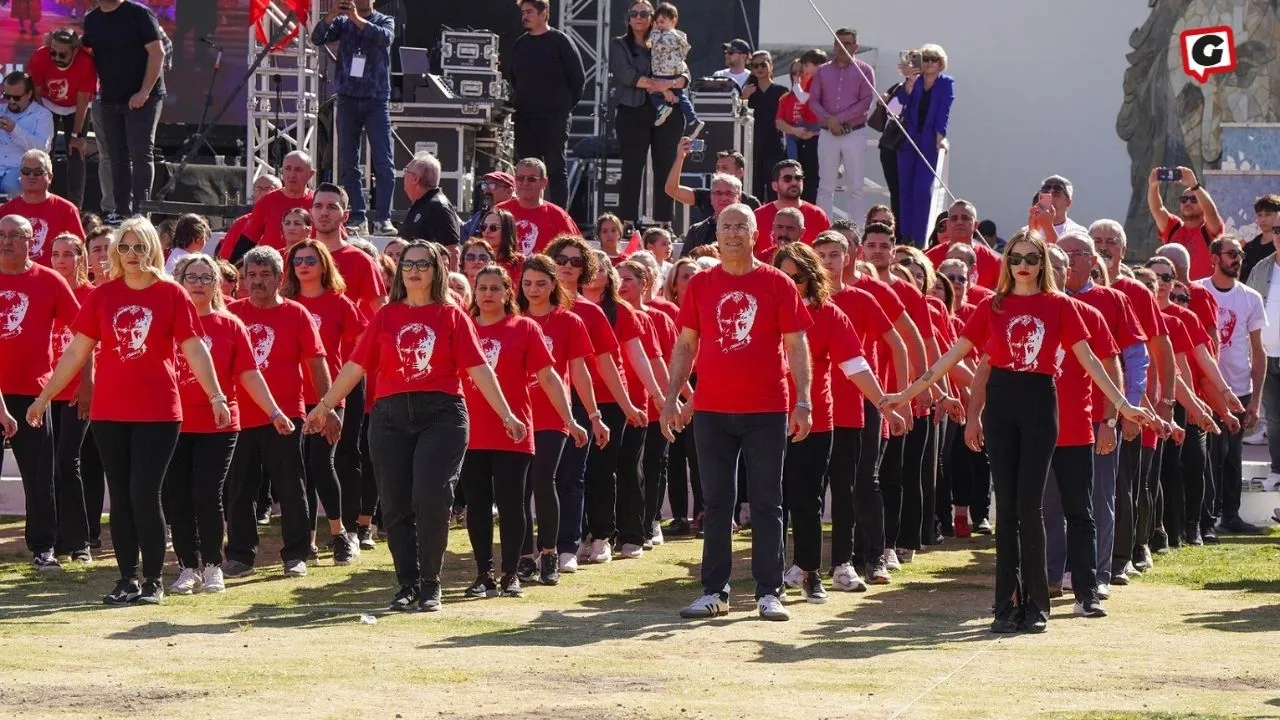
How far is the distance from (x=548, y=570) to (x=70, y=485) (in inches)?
103

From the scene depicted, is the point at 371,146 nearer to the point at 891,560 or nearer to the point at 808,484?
the point at 891,560

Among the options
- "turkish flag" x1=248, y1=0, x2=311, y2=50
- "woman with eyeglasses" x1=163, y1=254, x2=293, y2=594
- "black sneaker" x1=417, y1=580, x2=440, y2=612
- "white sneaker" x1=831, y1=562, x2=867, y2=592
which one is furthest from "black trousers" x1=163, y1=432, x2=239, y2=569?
"turkish flag" x1=248, y1=0, x2=311, y2=50

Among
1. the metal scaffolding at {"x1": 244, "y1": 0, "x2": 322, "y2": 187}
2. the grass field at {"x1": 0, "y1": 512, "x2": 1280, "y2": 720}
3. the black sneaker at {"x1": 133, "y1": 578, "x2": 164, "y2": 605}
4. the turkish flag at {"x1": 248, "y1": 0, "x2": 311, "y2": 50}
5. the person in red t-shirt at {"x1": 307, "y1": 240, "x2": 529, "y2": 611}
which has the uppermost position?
the turkish flag at {"x1": 248, "y1": 0, "x2": 311, "y2": 50}

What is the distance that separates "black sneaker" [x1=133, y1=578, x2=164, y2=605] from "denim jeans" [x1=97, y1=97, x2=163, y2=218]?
624cm

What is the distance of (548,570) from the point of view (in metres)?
11.0

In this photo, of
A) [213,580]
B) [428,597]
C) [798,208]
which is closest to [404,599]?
[428,597]

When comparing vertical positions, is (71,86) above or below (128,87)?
above

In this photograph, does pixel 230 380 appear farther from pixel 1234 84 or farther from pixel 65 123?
pixel 1234 84

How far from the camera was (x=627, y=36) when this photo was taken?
53.7ft

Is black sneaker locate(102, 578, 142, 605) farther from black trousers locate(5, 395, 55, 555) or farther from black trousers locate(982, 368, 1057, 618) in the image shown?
black trousers locate(982, 368, 1057, 618)

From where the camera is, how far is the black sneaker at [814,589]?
10406mm

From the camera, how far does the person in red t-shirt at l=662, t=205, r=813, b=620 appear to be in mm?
9633

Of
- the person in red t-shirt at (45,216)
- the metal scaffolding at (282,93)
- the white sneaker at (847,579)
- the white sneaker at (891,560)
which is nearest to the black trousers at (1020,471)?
the white sneaker at (847,579)

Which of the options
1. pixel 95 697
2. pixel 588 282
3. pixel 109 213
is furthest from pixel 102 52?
pixel 95 697
